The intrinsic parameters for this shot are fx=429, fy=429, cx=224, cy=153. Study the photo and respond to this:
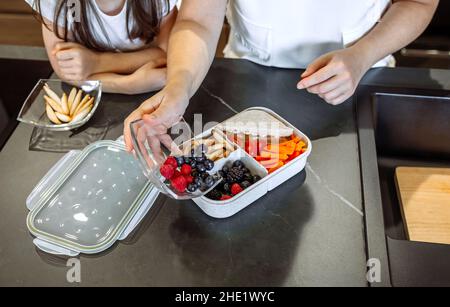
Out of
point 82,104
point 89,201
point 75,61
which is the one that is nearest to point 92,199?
point 89,201

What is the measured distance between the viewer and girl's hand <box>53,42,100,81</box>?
3.55 feet

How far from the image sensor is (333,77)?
0.95 m

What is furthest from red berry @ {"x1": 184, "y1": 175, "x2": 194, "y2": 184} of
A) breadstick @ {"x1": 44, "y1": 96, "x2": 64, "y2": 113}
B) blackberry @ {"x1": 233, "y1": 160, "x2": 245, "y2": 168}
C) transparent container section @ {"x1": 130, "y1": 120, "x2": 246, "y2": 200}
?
breadstick @ {"x1": 44, "y1": 96, "x2": 64, "y2": 113}

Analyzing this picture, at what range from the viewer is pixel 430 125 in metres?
1.07

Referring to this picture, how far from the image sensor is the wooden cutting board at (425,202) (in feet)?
2.95

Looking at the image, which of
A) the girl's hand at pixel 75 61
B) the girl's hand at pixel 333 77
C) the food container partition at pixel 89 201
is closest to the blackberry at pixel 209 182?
the food container partition at pixel 89 201

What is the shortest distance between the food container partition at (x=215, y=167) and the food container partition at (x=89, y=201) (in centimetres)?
8

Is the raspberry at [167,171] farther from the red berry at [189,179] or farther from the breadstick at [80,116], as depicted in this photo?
the breadstick at [80,116]

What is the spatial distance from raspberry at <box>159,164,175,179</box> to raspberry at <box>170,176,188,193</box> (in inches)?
0.6

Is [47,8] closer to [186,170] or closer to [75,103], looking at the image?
[75,103]

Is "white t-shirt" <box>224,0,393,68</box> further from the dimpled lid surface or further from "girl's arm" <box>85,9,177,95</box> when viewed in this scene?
the dimpled lid surface
